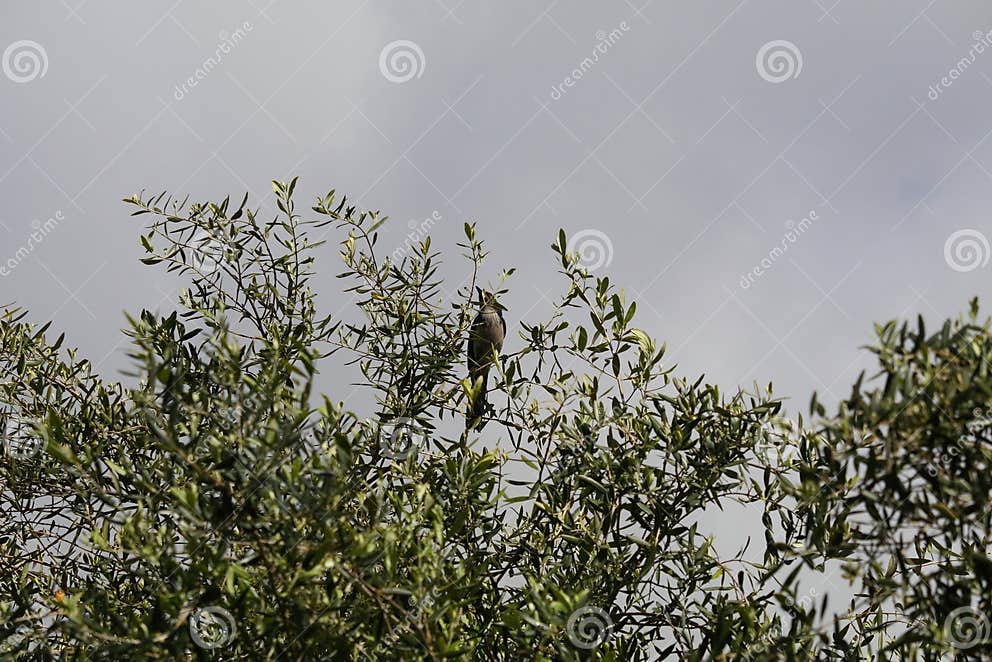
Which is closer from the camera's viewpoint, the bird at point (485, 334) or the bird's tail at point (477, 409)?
the bird's tail at point (477, 409)

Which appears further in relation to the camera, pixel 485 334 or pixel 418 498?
pixel 485 334

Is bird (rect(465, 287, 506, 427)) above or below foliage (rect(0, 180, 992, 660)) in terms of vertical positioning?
above

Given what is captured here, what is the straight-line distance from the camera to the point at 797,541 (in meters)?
3.10

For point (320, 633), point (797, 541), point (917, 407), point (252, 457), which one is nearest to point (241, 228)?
point (252, 457)

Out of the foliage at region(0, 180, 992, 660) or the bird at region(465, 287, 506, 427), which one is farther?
the bird at region(465, 287, 506, 427)

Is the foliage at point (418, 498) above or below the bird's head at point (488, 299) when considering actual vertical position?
below

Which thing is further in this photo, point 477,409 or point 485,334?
point 485,334

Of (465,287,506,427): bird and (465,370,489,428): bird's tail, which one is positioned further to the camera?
(465,287,506,427): bird

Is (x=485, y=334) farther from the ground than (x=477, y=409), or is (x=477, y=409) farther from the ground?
(x=485, y=334)

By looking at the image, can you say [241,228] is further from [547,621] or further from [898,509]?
[898,509]

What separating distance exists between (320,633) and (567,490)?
126cm

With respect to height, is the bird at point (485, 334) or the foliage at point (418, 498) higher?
the bird at point (485, 334)

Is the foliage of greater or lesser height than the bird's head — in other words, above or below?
below

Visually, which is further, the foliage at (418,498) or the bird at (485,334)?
the bird at (485,334)
